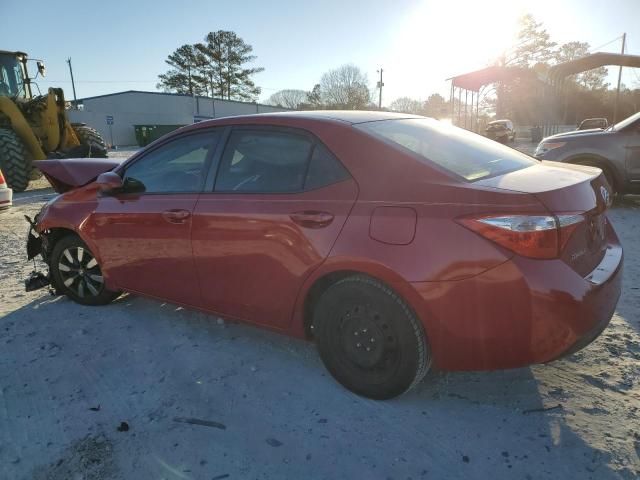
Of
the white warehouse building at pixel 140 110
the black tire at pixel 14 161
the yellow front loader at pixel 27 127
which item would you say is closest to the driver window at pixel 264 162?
the yellow front loader at pixel 27 127

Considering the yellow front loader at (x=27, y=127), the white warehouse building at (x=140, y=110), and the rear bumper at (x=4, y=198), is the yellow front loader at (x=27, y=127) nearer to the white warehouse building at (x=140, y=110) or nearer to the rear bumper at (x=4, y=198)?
the rear bumper at (x=4, y=198)

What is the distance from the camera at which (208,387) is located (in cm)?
282

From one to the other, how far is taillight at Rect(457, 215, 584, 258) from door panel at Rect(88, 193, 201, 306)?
1904 mm

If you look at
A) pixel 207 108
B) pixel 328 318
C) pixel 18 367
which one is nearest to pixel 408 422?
pixel 328 318

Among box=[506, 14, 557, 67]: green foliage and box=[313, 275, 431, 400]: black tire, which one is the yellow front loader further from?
box=[506, 14, 557, 67]: green foliage

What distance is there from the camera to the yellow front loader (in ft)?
36.9

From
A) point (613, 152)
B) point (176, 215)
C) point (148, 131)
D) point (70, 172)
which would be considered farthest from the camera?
point (148, 131)

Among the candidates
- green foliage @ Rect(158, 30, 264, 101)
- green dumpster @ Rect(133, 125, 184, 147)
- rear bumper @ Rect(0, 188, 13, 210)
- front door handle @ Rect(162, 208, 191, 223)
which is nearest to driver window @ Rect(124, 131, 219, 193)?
front door handle @ Rect(162, 208, 191, 223)

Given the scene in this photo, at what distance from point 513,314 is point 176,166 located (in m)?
2.48

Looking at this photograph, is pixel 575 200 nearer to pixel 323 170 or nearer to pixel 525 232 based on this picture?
pixel 525 232

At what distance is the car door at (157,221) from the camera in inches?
126

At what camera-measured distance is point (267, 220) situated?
272cm

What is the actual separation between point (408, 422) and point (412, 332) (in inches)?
19.7

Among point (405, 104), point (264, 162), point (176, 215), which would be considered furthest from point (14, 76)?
point (405, 104)
